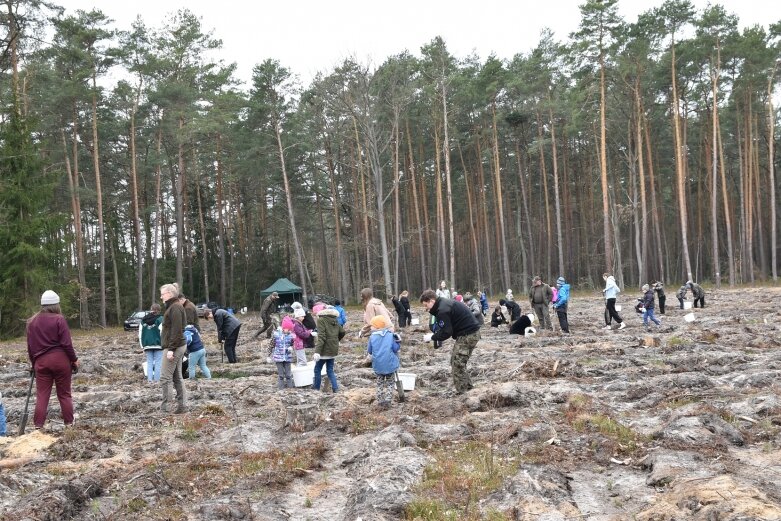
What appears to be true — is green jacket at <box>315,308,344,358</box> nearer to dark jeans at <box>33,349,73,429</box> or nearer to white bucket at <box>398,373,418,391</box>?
white bucket at <box>398,373,418,391</box>

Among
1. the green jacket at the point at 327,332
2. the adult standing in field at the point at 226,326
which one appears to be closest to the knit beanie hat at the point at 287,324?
the green jacket at the point at 327,332

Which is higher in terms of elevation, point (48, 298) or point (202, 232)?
point (202, 232)

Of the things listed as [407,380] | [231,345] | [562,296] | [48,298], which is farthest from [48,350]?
[562,296]

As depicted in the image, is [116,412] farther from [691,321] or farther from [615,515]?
[691,321]

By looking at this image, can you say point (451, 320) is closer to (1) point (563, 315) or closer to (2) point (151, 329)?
(2) point (151, 329)

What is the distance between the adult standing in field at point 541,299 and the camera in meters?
17.0

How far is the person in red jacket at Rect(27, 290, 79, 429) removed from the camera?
7.45m

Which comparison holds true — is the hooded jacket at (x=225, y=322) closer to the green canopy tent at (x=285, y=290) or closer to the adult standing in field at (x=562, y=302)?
the adult standing in field at (x=562, y=302)

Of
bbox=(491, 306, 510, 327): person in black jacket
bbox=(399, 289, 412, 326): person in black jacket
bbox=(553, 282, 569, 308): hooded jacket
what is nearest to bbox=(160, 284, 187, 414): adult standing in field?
bbox=(553, 282, 569, 308): hooded jacket

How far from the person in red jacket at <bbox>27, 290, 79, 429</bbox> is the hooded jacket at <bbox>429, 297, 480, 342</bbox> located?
15.3ft

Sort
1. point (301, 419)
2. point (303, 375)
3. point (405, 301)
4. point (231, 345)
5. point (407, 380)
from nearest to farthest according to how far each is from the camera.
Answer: point (301, 419) → point (407, 380) → point (303, 375) → point (231, 345) → point (405, 301)

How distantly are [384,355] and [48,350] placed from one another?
13.5 ft

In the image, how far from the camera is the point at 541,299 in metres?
17.2

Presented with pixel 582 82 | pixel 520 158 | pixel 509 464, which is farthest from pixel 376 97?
pixel 509 464
